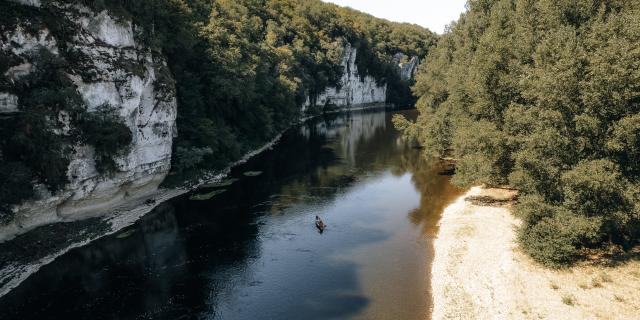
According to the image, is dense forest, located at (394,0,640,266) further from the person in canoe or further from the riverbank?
the person in canoe

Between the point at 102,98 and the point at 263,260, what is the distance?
17987 millimetres

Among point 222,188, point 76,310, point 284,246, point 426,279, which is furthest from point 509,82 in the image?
point 76,310

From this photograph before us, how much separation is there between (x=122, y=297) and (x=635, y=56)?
1189 inches

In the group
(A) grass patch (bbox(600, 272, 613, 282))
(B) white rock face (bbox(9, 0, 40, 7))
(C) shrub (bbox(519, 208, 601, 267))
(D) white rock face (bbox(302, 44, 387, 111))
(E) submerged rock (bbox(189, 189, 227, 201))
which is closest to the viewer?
(A) grass patch (bbox(600, 272, 613, 282))

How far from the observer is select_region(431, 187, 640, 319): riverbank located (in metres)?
19.3

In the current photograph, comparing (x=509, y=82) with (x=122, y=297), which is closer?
(x=122, y=297)

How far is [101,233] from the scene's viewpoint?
30188 millimetres

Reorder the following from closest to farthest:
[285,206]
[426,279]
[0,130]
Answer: [426,279], [0,130], [285,206]

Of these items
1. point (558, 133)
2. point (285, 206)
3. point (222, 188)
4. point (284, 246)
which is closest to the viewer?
point (558, 133)

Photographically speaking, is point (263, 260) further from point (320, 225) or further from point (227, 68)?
point (227, 68)

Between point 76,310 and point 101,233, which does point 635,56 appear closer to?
point 76,310

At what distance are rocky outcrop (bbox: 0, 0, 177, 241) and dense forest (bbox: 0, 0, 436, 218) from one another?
1.76ft

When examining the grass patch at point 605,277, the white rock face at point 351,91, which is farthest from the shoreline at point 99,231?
the white rock face at point 351,91

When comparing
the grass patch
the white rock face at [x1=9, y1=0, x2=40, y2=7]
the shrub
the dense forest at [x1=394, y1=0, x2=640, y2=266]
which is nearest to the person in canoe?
the dense forest at [x1=394, y1=0, x2=640, y2=266]
